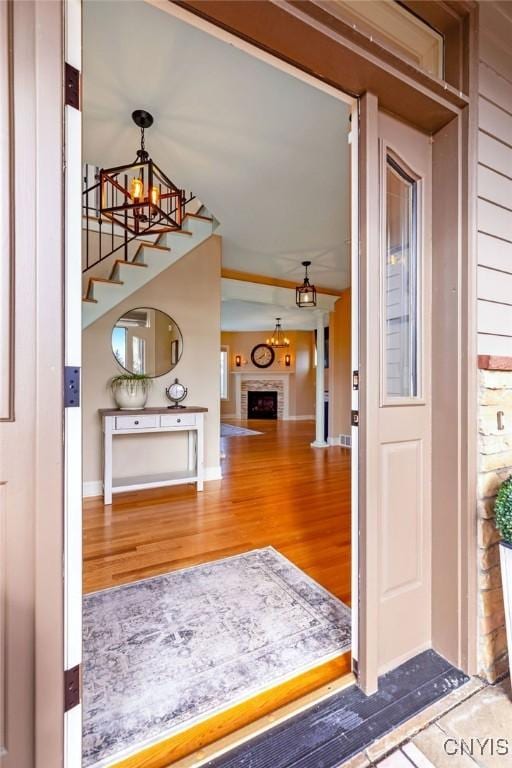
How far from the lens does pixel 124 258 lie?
374cm

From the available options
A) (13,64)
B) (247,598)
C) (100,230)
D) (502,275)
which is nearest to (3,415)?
(13,64)

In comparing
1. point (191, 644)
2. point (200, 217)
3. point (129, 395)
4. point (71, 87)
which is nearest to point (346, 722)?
point (191, 644)

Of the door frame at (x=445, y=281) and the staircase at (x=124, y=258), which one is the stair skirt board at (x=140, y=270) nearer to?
the staircase at (x=124, y=258)

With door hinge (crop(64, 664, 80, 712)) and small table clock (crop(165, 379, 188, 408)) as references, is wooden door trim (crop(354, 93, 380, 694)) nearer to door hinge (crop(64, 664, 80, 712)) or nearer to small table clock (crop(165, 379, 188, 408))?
door hinge (crop(64, 664, 80, 712))

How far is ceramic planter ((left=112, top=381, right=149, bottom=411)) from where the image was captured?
134 inches

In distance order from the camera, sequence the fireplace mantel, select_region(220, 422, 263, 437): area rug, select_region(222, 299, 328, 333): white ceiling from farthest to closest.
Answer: the fireplace mantel < select_region(220, 422, 263, 437): area rug < select_region(222, 299, 328, 333): white ceiling

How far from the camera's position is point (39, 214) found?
788 mm

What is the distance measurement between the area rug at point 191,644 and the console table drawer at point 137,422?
1.60 metres

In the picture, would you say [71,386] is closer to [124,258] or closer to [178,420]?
[178,420]

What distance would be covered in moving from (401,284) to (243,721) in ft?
5.49

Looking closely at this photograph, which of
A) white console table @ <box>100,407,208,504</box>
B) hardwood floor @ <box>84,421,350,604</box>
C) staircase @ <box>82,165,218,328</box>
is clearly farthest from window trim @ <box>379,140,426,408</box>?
white console table @ <box>100,407,208,504</box>

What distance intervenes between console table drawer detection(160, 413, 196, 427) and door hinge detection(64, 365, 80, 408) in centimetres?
262

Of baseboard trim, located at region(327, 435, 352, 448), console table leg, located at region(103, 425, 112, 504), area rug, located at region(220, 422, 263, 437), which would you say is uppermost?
console table leg, located at region(103, 425, 112, 504)

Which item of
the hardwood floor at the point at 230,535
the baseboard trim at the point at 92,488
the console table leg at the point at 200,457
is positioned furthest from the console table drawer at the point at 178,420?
the baseboard trim at the point at 92,488
